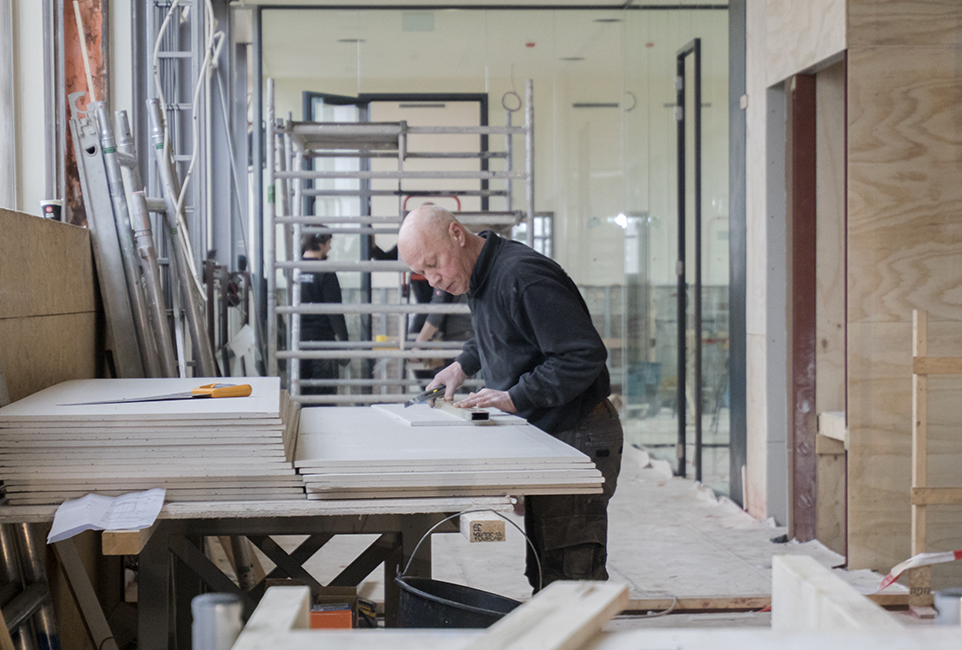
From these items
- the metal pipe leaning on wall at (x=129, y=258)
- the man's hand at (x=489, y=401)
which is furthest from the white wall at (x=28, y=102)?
the man's hand at (x=489, y=401)

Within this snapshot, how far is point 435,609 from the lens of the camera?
1.89 m

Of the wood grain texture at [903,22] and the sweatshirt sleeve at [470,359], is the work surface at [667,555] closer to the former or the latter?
the sweatshirt sleeve at [470,359]

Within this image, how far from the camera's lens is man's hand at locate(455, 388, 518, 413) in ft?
7.64

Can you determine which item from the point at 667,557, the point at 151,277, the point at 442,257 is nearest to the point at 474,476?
the point at 442,257

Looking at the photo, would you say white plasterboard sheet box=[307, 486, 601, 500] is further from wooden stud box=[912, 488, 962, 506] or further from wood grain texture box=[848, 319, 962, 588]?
wood grain texture box=[848, 319, 962, 588]

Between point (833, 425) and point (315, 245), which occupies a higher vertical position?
point (315, 245)

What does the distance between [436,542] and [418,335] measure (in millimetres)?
1984

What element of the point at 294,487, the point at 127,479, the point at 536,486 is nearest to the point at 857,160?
the point at 536,486

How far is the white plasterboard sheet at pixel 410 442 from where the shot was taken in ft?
6.26

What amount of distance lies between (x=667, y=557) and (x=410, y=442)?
2.34 metres

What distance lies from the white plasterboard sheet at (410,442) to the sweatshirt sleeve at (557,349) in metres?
0.10

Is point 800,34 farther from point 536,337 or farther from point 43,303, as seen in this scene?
point 43,303

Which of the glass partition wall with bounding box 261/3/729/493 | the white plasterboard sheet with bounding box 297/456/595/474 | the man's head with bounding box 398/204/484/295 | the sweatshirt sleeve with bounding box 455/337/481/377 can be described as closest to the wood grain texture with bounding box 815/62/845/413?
the glass partition wall with bounding box 261/3/729/493

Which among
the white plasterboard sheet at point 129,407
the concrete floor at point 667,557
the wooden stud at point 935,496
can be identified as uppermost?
the white plasterboard sheet at point 129,407
